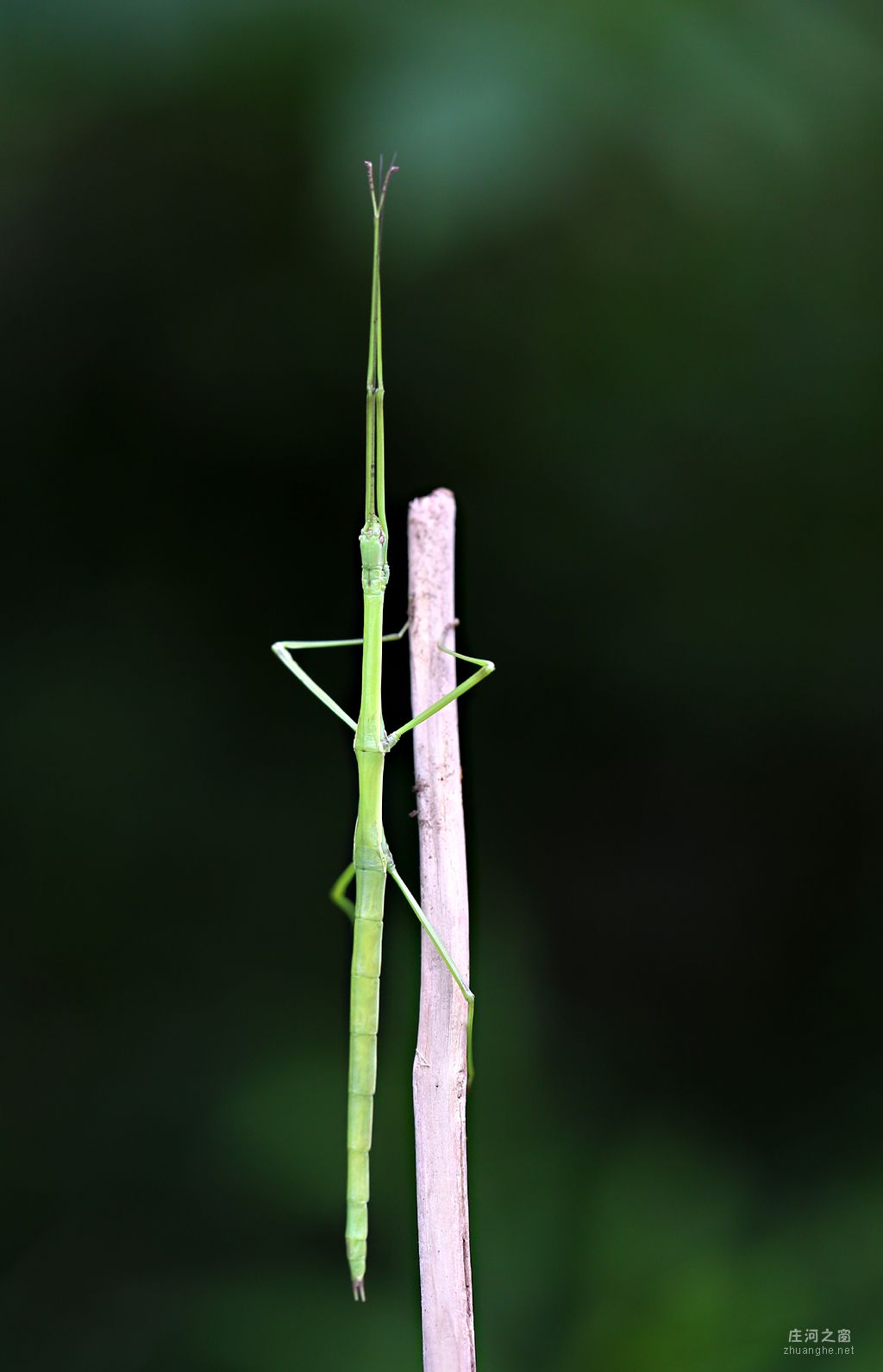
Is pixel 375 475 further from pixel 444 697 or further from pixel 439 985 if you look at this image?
pixel 439 985

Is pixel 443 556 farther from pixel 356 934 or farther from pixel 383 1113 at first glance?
pixel 383 1113

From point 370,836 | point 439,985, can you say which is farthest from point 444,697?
point 439,985

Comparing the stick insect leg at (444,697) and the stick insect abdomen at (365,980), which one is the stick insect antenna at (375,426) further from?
the stick insect abdomen at (365,980)

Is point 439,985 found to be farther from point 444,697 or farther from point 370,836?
point 444,697

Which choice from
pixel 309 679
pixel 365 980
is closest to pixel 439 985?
pixel 365 980

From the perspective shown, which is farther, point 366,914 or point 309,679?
Answer: point 309,679

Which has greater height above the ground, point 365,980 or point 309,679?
point 309,679

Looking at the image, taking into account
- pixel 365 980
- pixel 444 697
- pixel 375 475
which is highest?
pixel 375 475

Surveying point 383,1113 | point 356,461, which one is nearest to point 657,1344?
point 383,1113
